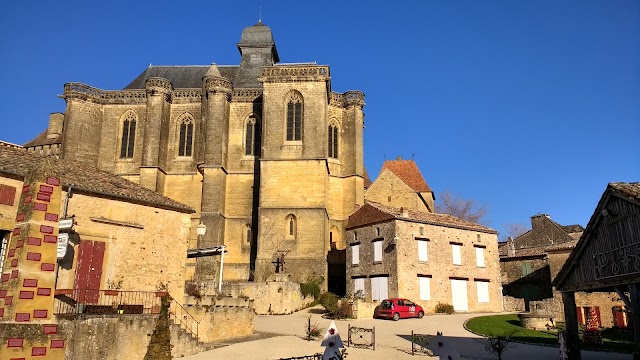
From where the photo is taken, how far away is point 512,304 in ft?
95.5

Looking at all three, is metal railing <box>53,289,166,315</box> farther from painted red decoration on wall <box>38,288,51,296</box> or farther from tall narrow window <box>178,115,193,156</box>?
tall narrow window <box>178,115,193,156</box>

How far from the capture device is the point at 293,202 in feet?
104

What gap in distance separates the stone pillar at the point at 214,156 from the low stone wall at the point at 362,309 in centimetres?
1159

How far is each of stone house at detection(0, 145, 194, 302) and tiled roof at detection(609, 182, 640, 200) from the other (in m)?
12.7

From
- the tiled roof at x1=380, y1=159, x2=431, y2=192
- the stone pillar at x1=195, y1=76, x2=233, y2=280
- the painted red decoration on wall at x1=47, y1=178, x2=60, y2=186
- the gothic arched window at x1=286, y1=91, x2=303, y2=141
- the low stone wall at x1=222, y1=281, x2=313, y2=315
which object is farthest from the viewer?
the tiled roof at x1=380, y1=159, x2=431, y2=192

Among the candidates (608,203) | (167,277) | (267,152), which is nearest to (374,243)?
(267,152)

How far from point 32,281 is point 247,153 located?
31.1 metres

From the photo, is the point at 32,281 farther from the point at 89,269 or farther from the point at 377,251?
the point at 377,251

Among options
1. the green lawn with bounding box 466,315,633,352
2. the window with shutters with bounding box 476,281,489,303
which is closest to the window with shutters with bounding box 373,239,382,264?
the window with shutters with bounding box 476,281,489,303

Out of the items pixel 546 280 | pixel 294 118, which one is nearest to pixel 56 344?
pixel 294 118

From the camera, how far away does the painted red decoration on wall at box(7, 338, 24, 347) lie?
3.82 meters

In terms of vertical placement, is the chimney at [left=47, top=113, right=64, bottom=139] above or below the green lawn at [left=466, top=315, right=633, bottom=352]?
above

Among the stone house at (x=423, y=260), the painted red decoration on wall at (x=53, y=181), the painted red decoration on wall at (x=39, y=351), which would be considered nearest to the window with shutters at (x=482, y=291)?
the stone house at (x=423, y=260)

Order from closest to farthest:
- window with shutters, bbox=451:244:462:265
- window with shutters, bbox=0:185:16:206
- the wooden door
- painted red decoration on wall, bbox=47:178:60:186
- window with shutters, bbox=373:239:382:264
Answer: painted red decoration on wall, bbox=47:178:60:186
window with shutters, bbox=0:185:16:206
the wooden door
window with shutters, bbox=373:239:382:264
window with shutters, bbox=451:244:462:265
